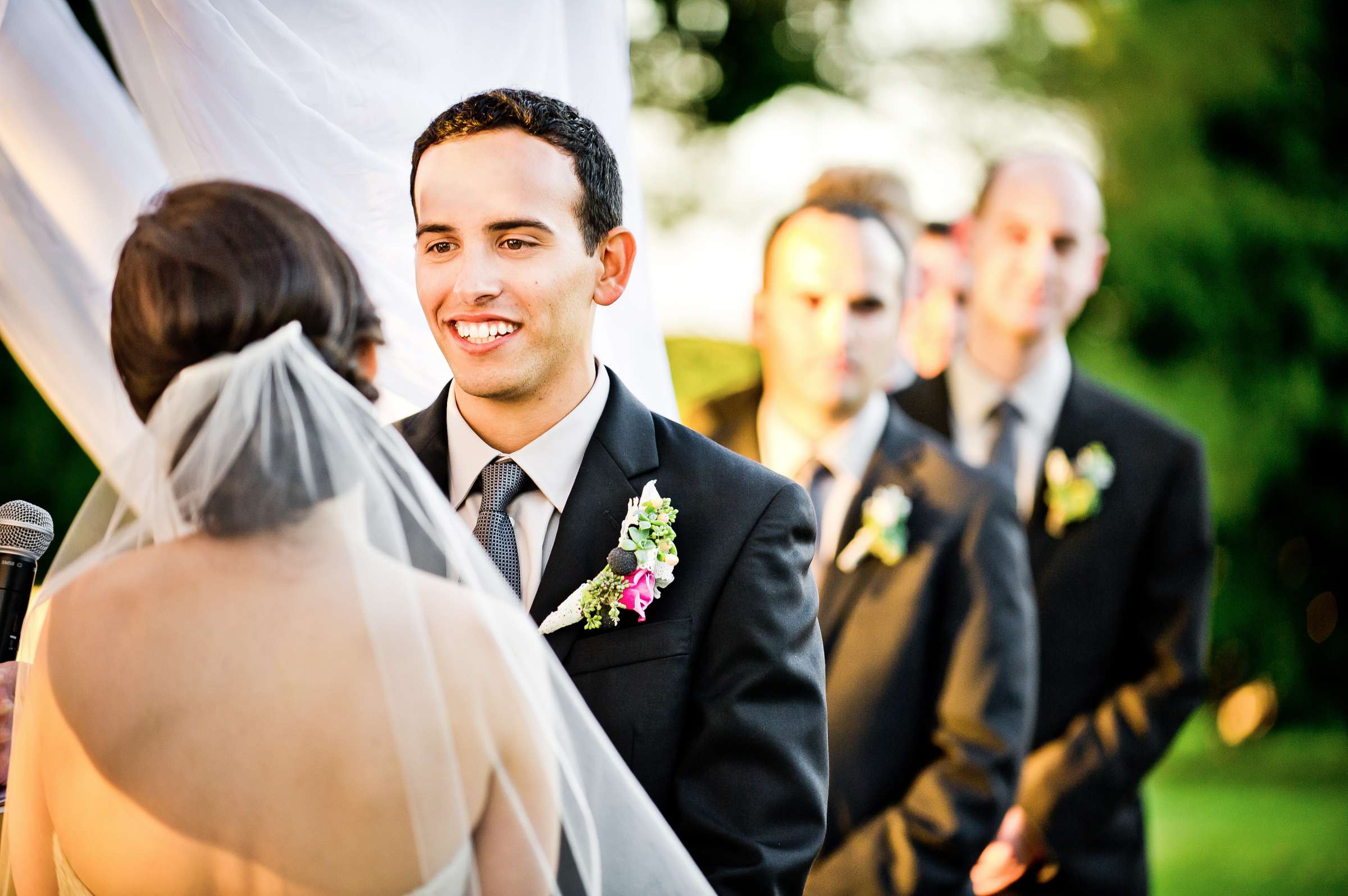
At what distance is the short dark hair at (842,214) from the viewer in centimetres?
432

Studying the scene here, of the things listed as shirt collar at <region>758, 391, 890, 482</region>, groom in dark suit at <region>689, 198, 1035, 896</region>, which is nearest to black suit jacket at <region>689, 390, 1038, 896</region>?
groom in dark suit at <region>689, 198, 1035, 896</region>

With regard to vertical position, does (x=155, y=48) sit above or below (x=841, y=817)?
above

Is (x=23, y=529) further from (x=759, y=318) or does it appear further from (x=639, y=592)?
(x=759, y=318)

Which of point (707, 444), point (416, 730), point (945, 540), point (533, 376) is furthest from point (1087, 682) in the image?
point (416, 730)

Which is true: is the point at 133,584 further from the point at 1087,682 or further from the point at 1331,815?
the point at 1331,815

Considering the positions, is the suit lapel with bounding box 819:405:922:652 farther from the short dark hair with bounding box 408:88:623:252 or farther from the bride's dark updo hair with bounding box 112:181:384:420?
the bride's dark updo hair with bounding box 112:181:384:420

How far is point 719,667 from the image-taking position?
8.57 feet

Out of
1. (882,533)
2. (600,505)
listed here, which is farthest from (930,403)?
(600,505)

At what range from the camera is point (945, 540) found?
4.13m

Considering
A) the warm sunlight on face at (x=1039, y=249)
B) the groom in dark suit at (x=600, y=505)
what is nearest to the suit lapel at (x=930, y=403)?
the warm sunlight on face at (x=1039, y=249)

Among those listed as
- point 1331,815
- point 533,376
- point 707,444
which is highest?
point 533,376

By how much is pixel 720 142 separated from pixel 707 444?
33.1 ft

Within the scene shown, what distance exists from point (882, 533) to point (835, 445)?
365mm

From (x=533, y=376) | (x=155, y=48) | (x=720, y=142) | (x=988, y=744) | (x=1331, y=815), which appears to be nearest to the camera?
(x=533, y=376)
